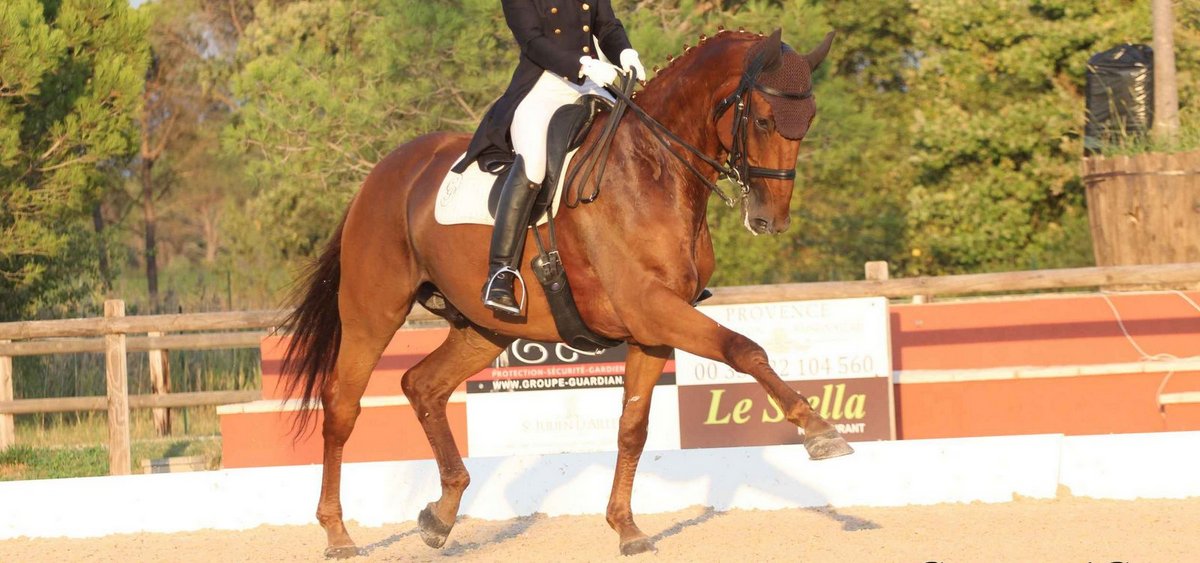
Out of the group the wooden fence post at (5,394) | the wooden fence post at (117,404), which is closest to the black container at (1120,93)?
the wooden fence post at (117,404)

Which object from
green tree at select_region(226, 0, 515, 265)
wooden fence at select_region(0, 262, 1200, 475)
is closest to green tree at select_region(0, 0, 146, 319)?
green tree at select_region(226, 0, 515, 265)

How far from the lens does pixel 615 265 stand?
5.02 meters

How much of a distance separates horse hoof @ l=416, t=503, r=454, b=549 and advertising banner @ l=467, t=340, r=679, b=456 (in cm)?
282

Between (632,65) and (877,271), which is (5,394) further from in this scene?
(632,65)

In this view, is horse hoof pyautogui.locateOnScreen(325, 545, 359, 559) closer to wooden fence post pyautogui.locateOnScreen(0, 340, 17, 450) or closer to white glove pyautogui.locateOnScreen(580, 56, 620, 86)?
white glove pyautogui.locateOnScreen(580, 56, 620, 86)

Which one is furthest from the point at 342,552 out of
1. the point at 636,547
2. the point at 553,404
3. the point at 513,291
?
the point at 553,404

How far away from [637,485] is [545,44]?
7.74ft

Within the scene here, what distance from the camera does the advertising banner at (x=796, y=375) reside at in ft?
27.4

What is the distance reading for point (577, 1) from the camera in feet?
17.6

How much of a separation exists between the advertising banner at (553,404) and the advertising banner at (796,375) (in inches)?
6.3

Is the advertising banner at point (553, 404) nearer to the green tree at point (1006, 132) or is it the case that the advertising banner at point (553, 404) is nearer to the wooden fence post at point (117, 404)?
the wooden fence post at point (117, 404)

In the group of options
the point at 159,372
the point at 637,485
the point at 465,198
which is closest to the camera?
the point at 465,198

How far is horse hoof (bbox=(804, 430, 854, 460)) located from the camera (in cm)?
436

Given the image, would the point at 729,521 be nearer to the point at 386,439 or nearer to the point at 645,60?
the point at 386,439
